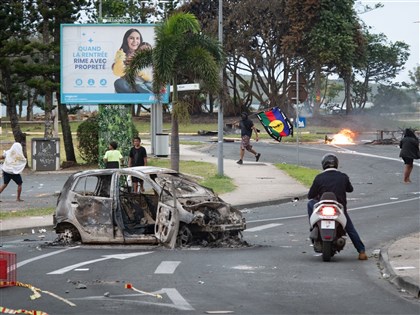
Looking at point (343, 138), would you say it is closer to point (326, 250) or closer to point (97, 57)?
point (97, 57)

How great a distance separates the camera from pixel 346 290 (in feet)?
39.0

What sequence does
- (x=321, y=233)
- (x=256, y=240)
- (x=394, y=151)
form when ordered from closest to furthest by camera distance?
(x=321, y=233) → (x=256, y=240) → (x=394, y=151)

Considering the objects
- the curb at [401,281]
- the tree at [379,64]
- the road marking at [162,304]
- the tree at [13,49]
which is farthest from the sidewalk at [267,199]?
the tree at [379,64]

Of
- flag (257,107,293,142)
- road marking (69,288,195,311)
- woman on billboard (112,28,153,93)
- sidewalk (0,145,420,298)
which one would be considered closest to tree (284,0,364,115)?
sidewalk (0,145,420,298)

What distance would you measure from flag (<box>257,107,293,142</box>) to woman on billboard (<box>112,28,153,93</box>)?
673 cm

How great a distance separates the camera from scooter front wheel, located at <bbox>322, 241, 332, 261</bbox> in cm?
1445

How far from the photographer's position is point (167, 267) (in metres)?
14.1

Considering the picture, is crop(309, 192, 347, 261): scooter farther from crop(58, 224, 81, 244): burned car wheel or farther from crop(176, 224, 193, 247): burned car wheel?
crop(58, 224, 81, 244): burned car wheel

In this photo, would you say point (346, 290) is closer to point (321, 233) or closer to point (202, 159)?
point (321, 233)

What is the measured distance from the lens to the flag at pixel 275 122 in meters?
43.7

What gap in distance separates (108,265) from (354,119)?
5898cm

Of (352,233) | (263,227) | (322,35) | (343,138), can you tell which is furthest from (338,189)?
(322,35)

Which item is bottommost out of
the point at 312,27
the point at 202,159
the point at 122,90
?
the point at 202,159

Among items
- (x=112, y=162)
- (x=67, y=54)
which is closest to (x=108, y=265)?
(x=112, y=162)
